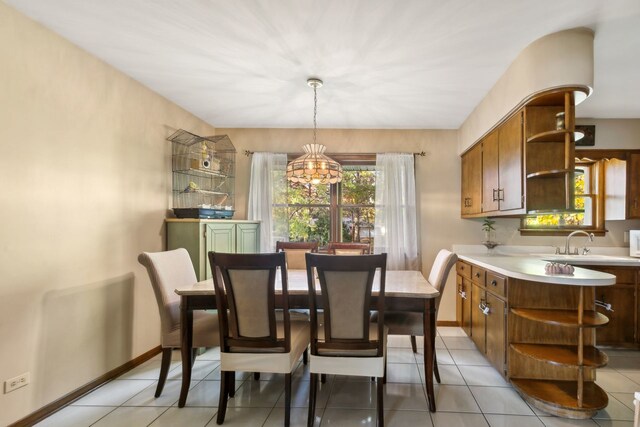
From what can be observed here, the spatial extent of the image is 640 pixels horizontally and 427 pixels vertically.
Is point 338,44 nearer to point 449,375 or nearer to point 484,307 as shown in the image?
point 484,307

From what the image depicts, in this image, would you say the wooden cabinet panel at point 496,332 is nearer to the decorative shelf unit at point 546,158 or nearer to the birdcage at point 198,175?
the decorative shelf unit at point 546,158

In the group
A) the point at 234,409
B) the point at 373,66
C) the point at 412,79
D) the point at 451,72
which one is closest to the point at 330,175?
the point at 373,66

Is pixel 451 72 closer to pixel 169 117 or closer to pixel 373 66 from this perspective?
pixel 373 66

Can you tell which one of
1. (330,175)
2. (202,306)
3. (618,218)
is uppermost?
(330,175)

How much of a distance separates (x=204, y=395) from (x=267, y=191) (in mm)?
2365

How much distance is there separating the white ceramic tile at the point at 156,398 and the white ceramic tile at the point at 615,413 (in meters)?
2.80

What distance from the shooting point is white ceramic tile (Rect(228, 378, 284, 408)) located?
2.21m

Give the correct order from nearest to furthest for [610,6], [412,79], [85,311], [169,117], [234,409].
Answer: [610,6] → [234,409] → [85,311] → [412,79] → [169,117]

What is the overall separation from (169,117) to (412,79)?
2.44 metres

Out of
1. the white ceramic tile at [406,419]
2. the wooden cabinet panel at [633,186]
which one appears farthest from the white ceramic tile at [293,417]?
the wooden cabinet panel at [633,186]

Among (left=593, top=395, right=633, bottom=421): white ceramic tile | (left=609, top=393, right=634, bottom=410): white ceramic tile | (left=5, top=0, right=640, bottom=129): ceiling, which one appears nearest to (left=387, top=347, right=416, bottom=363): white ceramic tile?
(left=593, top=395, right=633, bottom=421): white ceramic tile

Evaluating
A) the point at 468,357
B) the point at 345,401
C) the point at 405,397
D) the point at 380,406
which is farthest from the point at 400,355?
the point at 380,406

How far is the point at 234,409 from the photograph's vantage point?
2.15 metres

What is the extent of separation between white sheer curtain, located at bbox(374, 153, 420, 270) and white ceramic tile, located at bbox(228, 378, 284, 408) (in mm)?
2013
